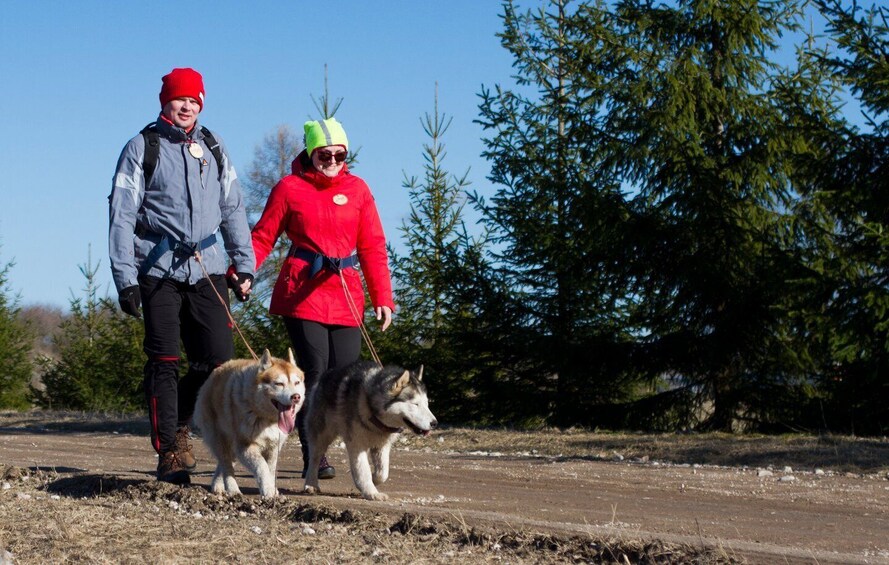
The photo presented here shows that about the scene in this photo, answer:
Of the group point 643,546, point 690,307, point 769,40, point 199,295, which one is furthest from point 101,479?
point 769,40

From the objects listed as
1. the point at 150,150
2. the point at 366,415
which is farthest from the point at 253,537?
the point at 150,150

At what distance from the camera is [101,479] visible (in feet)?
25.3

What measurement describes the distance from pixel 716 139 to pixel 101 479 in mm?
10498

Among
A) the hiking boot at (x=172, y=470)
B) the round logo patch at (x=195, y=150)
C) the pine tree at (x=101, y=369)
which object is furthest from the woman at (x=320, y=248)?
the pine tree at (x=101, y=369)

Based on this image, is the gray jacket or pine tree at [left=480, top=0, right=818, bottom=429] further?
pine tree at [left=480, top=0, right=818, bottom=429]

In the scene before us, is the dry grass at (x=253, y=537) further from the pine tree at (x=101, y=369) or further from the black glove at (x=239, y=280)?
the pine tree at (x=101, y=369)

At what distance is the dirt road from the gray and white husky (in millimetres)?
209

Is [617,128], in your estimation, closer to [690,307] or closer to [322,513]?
[690,307]

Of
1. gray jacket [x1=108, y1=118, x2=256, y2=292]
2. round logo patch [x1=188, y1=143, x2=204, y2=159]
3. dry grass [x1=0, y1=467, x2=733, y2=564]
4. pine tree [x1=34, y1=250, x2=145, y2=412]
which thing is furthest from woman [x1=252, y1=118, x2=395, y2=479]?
pine tree [x1=34, y1=250, x2=145, y2=412]

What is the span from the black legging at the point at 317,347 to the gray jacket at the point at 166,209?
2.51 feet

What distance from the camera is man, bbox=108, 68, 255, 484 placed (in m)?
7.20

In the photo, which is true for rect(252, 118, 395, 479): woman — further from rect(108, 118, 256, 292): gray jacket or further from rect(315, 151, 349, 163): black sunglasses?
rect(108, 118, 256, 292): gray jacket

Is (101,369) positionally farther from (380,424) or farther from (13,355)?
(380,424)

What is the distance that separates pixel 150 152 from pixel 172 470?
215 cm
